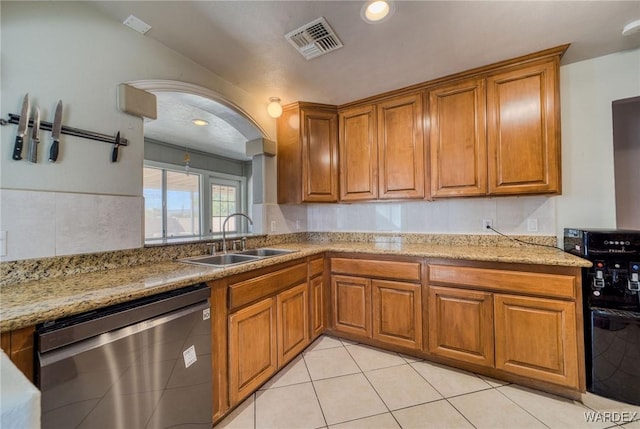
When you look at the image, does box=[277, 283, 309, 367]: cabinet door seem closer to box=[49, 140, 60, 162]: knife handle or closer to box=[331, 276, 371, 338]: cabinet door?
box=[331, 276, 371, 338]: cabinet door

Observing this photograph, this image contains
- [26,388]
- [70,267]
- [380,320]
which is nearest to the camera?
[26,388]

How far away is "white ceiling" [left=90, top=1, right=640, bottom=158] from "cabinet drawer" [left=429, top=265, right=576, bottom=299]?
156cm

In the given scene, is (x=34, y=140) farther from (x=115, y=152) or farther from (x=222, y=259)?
(x=222, y=259)

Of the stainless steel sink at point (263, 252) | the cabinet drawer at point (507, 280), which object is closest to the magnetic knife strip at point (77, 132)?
the stainless steel sink at point (263, 252)

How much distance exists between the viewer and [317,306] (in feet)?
7.66

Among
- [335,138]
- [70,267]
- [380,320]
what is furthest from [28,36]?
[380,320]

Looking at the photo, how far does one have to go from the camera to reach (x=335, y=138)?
2797 millimetres

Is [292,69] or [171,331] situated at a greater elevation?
[292,69]

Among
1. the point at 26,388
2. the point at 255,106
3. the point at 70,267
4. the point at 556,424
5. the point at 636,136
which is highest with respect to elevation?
the point at 255,106

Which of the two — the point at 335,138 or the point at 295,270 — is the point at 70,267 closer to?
the point at 295,270

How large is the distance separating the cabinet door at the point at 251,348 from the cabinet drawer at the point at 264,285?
0.06m

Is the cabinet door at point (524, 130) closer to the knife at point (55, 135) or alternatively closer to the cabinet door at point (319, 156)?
the cabinet door at point (319, 156)

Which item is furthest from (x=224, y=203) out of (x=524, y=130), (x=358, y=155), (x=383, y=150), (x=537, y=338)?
(x=537, y=338)

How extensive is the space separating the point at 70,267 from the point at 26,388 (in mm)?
1049
